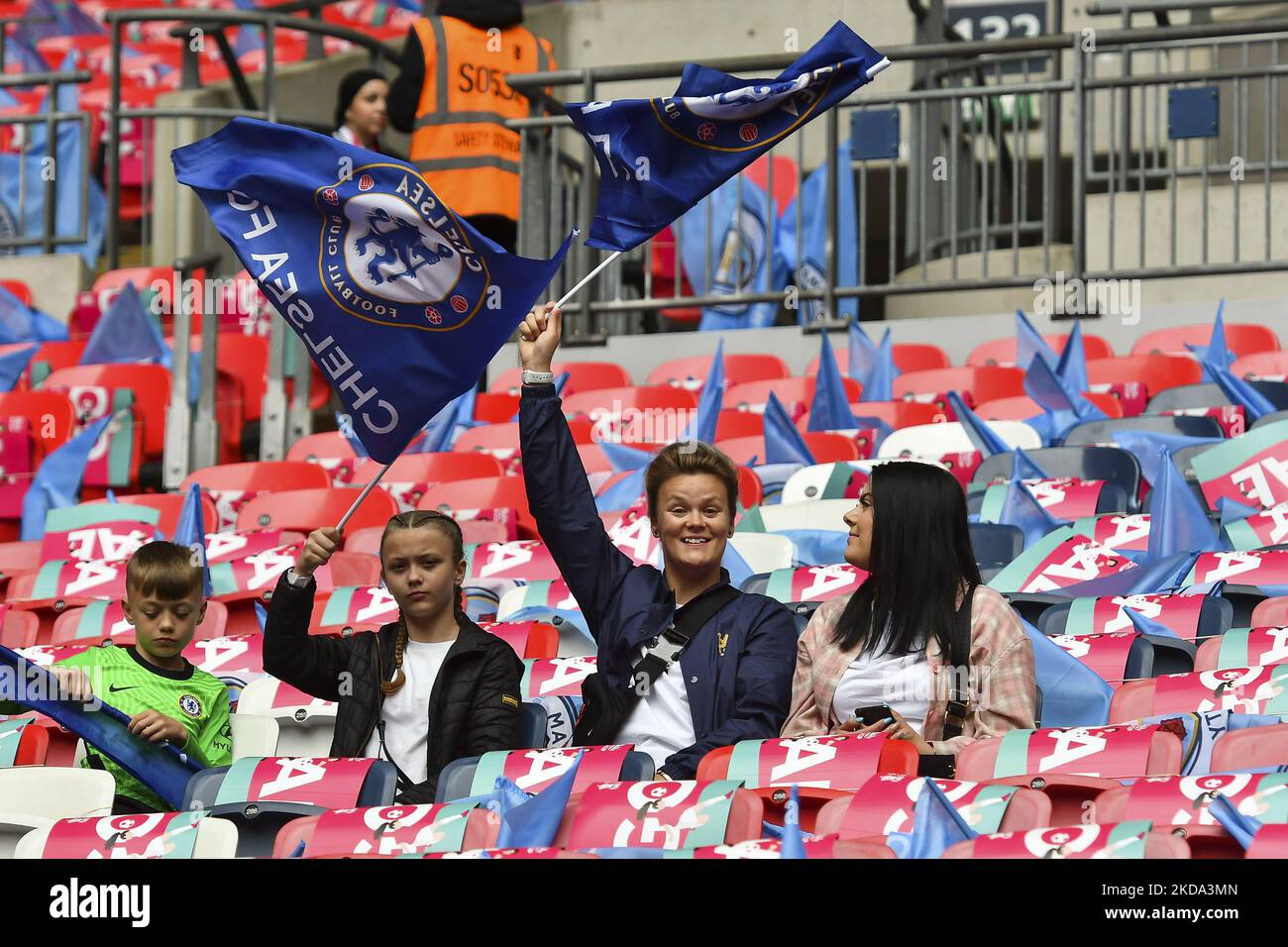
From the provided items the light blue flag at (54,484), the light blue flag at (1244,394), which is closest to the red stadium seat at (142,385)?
the light blue flag at (54,484)

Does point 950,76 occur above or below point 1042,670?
above

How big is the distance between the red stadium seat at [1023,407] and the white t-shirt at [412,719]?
11.3 ft

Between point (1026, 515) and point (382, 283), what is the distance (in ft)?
6.60

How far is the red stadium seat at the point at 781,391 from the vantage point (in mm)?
8969

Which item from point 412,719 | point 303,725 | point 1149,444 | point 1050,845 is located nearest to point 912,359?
point 1149,444

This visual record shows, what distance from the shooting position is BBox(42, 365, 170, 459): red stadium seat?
31.3ft

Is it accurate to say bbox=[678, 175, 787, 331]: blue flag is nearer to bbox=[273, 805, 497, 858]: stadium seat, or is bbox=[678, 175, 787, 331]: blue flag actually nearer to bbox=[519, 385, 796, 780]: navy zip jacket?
bbox=[519, 385, 796, 780]: navy zip jacket

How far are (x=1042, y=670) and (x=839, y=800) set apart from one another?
38.4 inches

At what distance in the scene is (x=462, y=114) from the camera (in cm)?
1043

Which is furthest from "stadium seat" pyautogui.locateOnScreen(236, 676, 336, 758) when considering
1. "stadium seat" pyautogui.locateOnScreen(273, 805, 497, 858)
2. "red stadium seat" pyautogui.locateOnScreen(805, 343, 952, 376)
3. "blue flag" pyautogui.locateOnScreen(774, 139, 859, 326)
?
"blue flag" pyautogui.locateOnScreen(774, 139, 859, 326)

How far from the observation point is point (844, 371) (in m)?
9.61
